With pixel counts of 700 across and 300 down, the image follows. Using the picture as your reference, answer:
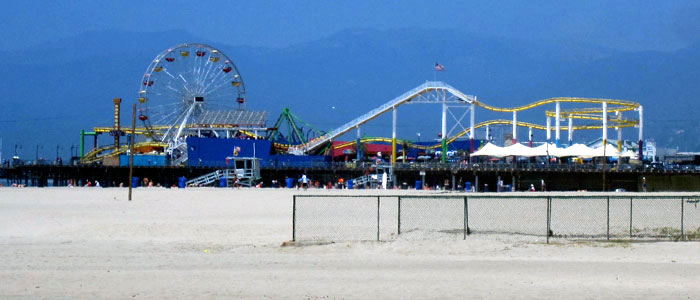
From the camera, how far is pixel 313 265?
49.4 feet

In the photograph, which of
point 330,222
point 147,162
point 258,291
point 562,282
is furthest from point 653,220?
point 147,162

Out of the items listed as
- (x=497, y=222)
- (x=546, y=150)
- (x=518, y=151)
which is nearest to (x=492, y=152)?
(x=518, y=151)

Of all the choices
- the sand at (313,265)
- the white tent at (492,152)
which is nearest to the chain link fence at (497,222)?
the sand at (313,265)

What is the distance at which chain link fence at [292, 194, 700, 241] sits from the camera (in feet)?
60.7

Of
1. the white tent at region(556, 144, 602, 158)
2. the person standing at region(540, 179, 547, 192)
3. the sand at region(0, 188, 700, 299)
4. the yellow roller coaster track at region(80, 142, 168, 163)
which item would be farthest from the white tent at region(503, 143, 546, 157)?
the sand at region(0, 188, 700, 299)

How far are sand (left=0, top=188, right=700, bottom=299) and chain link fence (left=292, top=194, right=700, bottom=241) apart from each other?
0.56 m

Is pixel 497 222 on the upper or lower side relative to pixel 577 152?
lower

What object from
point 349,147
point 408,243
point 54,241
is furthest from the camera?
point 349,147

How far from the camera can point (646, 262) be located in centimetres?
1548

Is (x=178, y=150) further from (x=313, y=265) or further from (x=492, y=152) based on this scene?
(x=313, y=265)

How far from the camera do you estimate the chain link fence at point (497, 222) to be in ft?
60.7

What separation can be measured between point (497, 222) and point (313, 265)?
7.20m

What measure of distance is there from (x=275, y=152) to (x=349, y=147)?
9895 millimetres

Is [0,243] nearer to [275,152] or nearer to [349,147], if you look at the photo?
[275,152]
